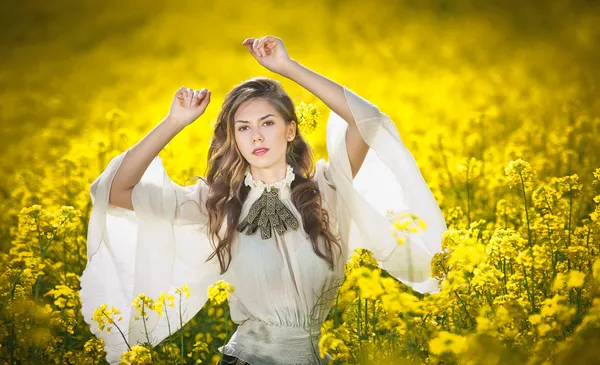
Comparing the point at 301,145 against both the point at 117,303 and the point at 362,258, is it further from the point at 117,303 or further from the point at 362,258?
the point at 117,303

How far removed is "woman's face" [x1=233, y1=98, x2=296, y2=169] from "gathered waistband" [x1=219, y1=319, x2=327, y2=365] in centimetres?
57

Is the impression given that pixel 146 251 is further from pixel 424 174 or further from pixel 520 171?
pixel 424 174

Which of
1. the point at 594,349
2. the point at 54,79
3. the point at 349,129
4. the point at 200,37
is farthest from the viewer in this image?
the point at 200,37

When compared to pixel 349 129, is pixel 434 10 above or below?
above

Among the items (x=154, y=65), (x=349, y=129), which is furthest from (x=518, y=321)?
(x=154, y=65)

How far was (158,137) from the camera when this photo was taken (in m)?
3.09

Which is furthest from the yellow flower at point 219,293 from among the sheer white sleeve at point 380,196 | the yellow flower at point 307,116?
the yellow flower at point 307,116

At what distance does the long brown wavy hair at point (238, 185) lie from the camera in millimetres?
3227

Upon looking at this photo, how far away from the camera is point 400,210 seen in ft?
10.6

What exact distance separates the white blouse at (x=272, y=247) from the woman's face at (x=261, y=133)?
3.9 inches

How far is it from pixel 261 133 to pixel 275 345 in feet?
2.40

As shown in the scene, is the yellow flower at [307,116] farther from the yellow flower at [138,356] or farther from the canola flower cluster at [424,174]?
the yellow flower at [138,356]

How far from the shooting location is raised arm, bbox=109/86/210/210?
3.08m

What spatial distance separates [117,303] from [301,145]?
891mm
